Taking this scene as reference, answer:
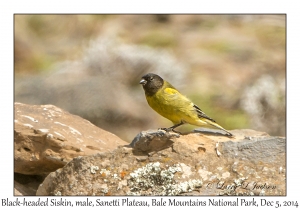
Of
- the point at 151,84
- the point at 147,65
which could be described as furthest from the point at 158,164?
the point at 147,65

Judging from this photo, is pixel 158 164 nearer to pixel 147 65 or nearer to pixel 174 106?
A: pixel 174 106

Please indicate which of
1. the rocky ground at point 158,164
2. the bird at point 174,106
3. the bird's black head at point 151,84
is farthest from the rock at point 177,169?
the bird's black head at point 151,84

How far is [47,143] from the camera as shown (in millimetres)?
7270

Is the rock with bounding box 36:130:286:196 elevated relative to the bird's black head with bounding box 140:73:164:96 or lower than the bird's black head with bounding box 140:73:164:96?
lower

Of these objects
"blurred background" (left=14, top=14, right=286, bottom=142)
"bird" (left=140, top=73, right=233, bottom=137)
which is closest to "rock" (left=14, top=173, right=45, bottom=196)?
"bird" (left=140, top=73, right=233, bottom=137)

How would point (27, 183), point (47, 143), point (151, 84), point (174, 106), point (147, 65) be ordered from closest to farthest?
point (47, 143) → point (27, 183) → point (174, 106) → point (151, 84) → point (147, 65)

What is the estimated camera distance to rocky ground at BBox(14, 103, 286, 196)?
6.23 meters

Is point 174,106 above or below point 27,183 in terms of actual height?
above

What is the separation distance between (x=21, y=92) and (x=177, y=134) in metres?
9.68

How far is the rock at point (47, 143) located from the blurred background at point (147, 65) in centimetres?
460

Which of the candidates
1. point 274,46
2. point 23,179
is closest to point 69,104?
point 23,179

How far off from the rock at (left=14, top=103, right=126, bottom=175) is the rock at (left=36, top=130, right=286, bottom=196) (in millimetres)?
500

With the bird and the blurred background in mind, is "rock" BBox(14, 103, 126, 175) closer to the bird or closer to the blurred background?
the bird

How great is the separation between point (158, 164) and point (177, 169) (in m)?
0.24
